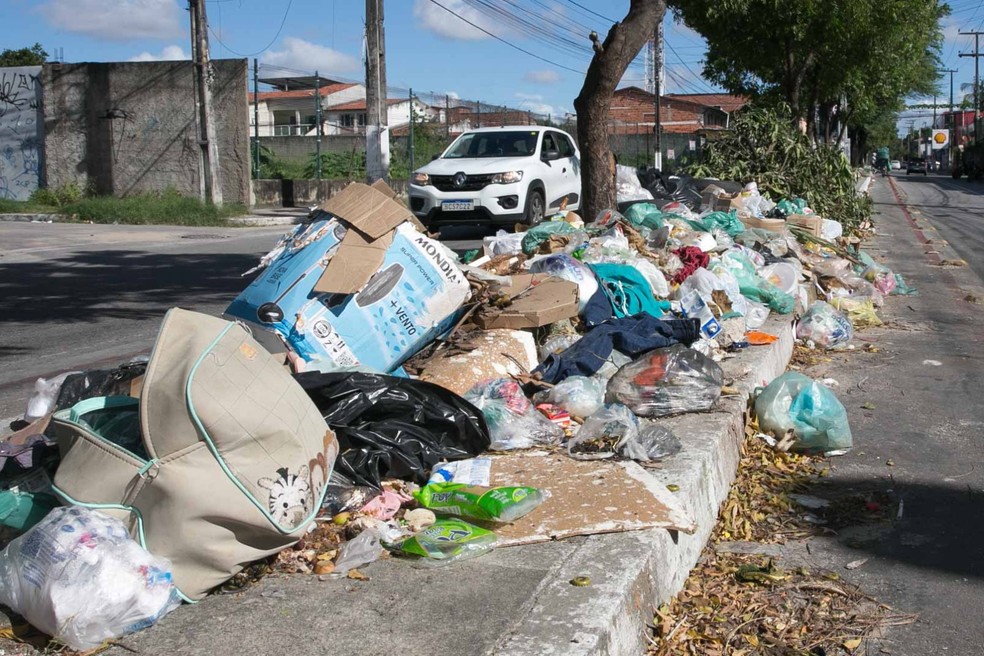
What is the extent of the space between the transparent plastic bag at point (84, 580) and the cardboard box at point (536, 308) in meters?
2.72

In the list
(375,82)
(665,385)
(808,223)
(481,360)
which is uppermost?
(375,82)

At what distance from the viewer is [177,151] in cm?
2250

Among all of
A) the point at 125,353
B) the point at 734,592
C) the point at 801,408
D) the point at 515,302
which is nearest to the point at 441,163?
the point at 125,353

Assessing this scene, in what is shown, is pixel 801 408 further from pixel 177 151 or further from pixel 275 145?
pixel 275 145

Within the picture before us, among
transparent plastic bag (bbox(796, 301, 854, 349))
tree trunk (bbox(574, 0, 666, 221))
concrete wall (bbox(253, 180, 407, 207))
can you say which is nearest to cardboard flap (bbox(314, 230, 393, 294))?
transparent plastic bag (bbox(796, 301, 854, 349))

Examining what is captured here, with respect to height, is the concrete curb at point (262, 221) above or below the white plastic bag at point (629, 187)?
below


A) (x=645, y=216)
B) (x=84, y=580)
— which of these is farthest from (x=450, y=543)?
(x=645, y=216)

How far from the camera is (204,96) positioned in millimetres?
19469

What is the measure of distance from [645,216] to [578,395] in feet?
16.5

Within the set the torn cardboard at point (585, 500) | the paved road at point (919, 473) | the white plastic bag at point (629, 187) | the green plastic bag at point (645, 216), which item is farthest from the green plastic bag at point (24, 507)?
the white plastic bag at point (629, 187)

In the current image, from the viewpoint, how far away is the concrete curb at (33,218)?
19763 mm

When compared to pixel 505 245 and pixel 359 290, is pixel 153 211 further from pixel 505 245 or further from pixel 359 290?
pixel 359 290

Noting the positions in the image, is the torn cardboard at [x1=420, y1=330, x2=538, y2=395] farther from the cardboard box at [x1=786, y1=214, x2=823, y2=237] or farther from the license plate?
the license plate

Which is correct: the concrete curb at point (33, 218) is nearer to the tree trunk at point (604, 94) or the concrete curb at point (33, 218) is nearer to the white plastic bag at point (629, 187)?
the white plastic bag at point (629, 187)
